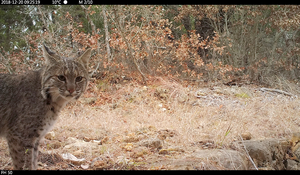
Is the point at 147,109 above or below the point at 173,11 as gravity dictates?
below

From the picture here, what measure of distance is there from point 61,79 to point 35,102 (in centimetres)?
43

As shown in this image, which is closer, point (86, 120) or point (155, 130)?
point (155, 130)

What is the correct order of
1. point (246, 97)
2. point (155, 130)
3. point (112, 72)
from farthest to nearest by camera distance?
point (112, 72), point (246, 97), point (155, 130)

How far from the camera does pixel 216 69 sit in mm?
10016

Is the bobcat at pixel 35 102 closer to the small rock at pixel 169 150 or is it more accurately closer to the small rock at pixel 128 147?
the small rock at pixel 128 147

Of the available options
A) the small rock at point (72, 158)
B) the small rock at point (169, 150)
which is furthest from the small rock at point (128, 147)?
the small rock at point (72, 158)

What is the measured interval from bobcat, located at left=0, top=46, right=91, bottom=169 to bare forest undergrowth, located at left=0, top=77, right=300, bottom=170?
44 cm

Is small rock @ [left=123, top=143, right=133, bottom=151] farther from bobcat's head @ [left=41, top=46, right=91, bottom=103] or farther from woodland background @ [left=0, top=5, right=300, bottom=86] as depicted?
woodland background @ [left=0, top=5, right=300, bottom=86]

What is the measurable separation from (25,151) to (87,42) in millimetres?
6329

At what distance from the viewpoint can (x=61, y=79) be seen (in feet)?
10.2

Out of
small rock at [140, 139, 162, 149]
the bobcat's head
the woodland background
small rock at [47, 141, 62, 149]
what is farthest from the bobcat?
the woodland background
